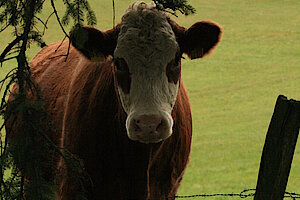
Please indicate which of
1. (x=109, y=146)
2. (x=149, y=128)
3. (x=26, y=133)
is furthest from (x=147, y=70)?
(x=26, y=133)

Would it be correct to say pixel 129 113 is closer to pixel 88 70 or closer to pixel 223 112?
pixel 88 70

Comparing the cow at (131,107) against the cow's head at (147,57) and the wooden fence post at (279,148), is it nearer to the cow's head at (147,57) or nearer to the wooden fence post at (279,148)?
the cow's head at (147,57)

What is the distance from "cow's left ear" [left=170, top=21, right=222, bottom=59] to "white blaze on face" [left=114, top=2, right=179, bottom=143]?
0.16m

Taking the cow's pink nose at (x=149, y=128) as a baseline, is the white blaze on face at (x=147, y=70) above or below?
above

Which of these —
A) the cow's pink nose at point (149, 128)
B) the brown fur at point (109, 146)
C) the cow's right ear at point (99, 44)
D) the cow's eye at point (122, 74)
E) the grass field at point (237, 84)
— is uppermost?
the cow's right ear at point (99, 44)

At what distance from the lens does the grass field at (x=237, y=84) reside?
55.9 ft

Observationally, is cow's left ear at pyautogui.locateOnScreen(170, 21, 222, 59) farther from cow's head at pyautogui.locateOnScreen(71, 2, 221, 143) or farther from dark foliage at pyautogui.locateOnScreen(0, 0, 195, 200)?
dark foliage at pyautogui.locateOnScreen(0, 0, 195, 200)

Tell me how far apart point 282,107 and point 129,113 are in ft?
4.29

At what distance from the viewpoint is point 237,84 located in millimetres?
28609

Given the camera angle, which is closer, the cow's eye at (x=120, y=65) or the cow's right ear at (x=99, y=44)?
the cow's eye at (x=120, y=65)

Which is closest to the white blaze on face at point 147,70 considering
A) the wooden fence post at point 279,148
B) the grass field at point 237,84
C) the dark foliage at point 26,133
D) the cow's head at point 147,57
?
the cow's head at point 147,57

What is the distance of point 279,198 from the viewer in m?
3.29

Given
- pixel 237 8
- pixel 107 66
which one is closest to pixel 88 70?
pixel 107 66

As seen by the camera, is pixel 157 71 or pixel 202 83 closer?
pixel 157 71
